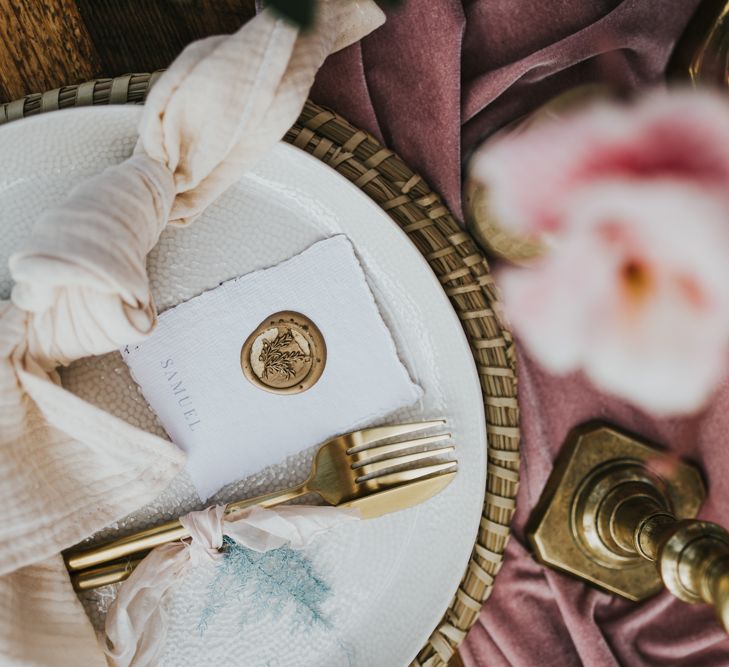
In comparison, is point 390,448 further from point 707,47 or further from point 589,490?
point 707,47

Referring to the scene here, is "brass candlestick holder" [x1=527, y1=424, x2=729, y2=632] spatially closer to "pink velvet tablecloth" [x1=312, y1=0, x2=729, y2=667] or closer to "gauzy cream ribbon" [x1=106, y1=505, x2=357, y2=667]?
"pink velvet tablecloth" [x1=312, y1=0, x2=729, y2=667]

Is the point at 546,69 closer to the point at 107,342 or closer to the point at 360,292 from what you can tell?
the point at 360,292

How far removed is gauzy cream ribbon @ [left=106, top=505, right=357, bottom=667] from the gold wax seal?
3.0 inches

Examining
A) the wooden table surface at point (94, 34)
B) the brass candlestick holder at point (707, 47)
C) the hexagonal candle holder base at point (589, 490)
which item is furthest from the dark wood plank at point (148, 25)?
the hexagonal candle holder base at point (589, 490)

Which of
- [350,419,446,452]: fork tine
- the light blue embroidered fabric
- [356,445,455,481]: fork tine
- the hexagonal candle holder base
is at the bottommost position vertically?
the hexagonal candle holder base

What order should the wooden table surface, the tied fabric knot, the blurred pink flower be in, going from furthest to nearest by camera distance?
the wooden table surface, the tied fabric knot, the blurred pink flower

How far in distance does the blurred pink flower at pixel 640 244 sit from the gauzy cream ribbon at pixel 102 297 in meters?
0.19

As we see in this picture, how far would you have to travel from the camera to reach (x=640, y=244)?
16cm

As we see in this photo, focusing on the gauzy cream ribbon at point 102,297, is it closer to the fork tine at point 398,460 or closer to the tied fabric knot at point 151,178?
the tied fabric knot at point 151,178

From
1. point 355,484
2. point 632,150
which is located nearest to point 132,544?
point 355,484

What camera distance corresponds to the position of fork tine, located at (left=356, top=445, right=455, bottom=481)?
16.3 inches

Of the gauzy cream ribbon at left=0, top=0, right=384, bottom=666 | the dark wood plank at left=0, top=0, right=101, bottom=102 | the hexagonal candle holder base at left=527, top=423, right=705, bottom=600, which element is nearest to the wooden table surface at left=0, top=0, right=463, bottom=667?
the dark wood plank at left=0, top=0, right=101, bottom=102

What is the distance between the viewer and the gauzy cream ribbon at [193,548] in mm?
392

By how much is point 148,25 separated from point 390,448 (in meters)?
0.32
